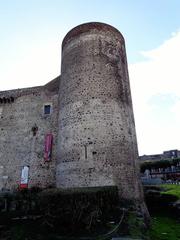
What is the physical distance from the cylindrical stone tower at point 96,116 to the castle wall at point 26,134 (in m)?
3.29

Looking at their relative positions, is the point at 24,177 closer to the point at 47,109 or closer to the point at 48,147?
the point at 48,147

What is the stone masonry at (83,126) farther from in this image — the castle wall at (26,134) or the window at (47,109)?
the window at (47,109)

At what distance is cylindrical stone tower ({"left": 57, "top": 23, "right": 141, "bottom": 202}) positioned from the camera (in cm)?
1080

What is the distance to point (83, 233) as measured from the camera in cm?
722

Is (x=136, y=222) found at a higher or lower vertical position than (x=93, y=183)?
lower

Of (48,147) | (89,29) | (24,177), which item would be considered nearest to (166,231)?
(48,147)

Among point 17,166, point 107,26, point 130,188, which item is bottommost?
point 130,188

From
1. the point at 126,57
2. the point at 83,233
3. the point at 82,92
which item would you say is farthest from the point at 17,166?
the point at 126,57

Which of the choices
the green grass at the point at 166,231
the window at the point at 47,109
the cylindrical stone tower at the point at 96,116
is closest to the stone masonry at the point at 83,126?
the cylindrical stone tower at the point at 96,116

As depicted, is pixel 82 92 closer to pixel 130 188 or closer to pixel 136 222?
pixel 130 188

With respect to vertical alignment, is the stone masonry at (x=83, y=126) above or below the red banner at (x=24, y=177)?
above

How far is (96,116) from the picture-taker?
1173 cm

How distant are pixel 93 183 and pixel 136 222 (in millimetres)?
2799

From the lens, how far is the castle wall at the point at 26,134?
1530 cm
